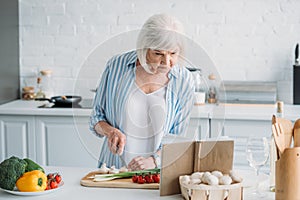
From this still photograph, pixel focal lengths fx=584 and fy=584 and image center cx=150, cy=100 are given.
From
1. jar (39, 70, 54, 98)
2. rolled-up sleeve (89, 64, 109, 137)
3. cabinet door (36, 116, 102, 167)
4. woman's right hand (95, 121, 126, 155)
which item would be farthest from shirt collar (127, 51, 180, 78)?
jar (39, 70, 54, 98)

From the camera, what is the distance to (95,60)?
2154 millimetres

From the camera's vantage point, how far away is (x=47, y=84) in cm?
453

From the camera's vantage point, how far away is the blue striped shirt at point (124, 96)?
2.23 m

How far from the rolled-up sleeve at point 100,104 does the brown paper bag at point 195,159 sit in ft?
1.66

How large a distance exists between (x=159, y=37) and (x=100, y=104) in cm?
55

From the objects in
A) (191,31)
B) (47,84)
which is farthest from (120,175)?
(47,84)

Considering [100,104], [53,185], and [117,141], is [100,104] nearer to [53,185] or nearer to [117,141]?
[117,141]

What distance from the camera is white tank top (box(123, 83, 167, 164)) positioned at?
7.45ft

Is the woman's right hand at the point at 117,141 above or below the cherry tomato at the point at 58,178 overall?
above

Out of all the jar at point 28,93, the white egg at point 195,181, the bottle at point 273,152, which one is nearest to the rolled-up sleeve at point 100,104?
the white egg at point 195,181

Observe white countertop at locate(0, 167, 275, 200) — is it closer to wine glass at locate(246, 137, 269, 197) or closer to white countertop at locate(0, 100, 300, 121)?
wine glass at locate(246, 137, 269, 197)

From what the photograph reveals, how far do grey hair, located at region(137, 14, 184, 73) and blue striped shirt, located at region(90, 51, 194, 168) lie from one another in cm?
13

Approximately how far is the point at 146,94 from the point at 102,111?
36cm

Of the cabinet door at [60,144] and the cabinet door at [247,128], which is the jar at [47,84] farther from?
the cabinet door at [247,128]
